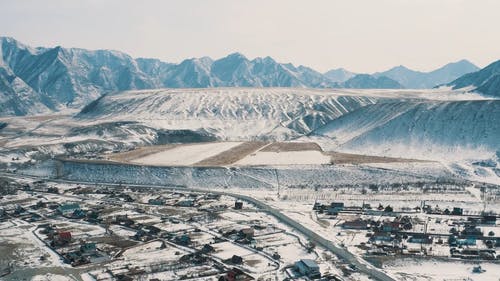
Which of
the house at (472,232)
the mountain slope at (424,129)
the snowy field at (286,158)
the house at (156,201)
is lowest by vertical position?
the house at (156,201)

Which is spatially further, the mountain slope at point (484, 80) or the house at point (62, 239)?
the mountain slope at point (484, 80)

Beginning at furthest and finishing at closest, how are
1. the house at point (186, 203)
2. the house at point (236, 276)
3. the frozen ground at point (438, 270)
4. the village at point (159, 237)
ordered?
the house at point (186, 203), the village at point (159, 237), the frozen ground at point (438, 270), the house at point (236, 276)

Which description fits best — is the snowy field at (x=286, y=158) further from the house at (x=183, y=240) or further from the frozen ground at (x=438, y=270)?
the frozen ground at (x=438, y=270)

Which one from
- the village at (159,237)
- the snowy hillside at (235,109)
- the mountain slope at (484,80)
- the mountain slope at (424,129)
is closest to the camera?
the village at (159,237)

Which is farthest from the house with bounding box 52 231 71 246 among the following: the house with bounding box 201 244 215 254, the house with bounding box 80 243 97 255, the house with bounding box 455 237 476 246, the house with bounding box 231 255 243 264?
the house with bounding box 455 237 476 246

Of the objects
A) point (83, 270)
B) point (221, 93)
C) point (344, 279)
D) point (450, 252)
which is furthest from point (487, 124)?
point (221, 93)

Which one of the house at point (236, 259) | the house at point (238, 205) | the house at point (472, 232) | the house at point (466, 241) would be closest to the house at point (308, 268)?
the house at point (236, 259)

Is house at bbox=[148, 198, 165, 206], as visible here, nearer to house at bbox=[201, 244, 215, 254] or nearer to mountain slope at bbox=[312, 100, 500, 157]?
house at bbox=[201, 244, 215, 254]

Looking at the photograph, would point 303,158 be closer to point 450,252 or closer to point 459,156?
point 459,156
